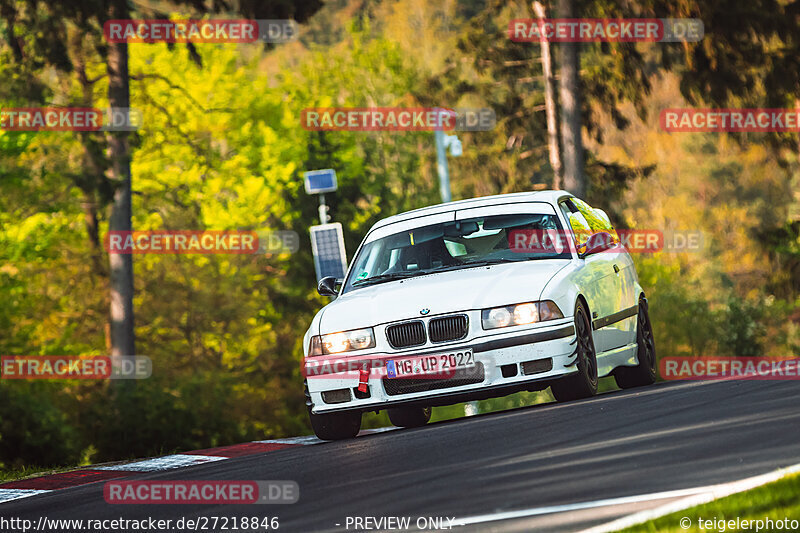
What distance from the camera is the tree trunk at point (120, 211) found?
87.9 ft

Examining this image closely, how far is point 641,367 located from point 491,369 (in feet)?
9.69

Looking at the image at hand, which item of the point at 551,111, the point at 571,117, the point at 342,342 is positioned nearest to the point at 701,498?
the point at 342,342

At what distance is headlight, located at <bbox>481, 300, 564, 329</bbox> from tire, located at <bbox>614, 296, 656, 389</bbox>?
8.36ft

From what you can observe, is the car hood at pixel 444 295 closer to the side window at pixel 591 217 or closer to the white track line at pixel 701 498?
the side window at pixel 591 217

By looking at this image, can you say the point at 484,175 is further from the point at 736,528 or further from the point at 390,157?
the point at 736,528

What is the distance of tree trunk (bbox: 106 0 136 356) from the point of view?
2678 centimetres

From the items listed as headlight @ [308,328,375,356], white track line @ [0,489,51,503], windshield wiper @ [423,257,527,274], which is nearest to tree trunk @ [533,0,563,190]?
windshield wiper @ [423,257,527,274]

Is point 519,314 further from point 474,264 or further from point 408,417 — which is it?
point 408,417

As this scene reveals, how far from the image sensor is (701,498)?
571 centimetres

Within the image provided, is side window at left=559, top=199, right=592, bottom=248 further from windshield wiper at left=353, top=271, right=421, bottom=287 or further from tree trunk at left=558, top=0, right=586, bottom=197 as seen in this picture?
tree trunk at left=558, top=0, right=586, bottom=197

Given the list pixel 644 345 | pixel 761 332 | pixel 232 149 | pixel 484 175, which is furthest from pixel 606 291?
pixel 232 149

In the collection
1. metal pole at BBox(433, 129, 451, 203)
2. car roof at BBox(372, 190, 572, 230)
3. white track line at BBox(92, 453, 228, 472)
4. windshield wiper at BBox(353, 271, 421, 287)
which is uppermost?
metal pole at BBox(433, 129, 451, 203)

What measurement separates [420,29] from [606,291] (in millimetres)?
82263

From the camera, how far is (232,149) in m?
45.8
